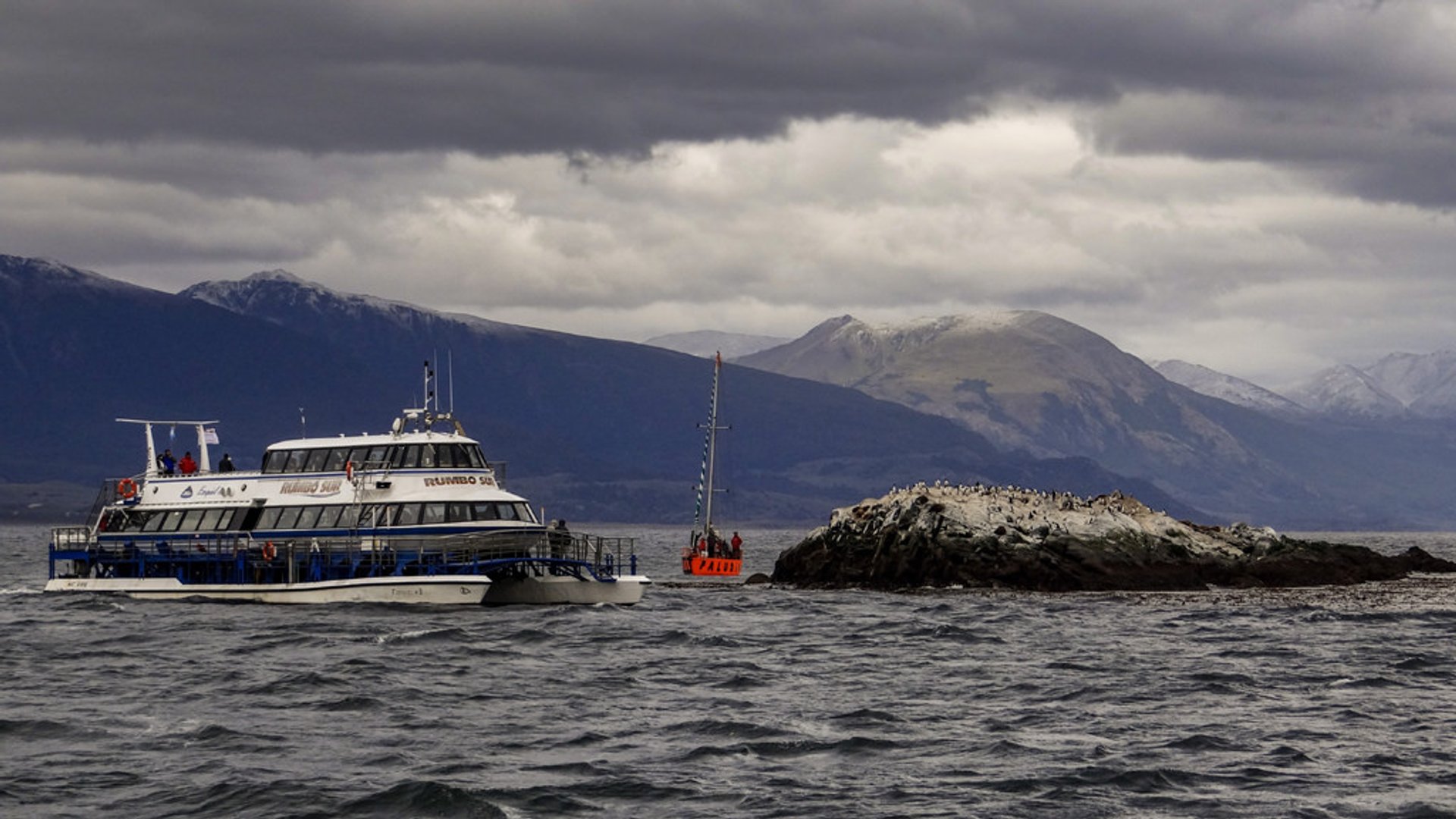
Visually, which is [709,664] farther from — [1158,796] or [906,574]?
[906,574]

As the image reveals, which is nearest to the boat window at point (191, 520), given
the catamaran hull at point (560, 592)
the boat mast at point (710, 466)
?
the catamaran hull at point (560, 592)

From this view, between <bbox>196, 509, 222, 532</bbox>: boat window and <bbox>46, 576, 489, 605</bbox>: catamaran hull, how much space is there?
2.43 metres

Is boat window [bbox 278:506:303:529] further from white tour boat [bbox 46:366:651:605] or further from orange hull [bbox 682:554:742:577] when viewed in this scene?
orange hull [bbox 682:554:742:577]

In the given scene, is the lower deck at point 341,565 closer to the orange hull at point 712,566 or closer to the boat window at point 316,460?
the boat window at point 316,460

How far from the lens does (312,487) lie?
79.1m

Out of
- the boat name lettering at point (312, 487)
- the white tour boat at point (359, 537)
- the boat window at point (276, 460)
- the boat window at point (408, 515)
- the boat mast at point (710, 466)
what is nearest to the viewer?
the white tour boat at point (359, 537)

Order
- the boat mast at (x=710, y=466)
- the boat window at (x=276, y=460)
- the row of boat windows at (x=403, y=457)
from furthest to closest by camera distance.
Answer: the boat mast at (x=710, y=466), the boat window at (x=276, y=460), the row of boat windows at (x=403, y=457)

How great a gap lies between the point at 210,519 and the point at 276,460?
3685 mm

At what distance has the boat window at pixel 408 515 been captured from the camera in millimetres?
75875

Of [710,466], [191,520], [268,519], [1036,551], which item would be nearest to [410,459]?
[268,519]

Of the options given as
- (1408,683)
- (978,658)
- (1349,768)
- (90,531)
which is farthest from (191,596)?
(1349,768)

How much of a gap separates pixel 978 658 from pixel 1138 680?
6.91 meters

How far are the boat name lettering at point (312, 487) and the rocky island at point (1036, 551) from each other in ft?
90.8

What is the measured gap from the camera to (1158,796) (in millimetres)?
35781
